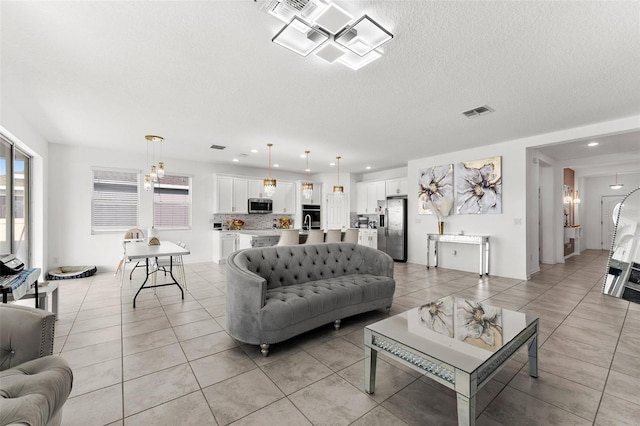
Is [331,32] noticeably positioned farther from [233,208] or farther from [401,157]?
[233,208]

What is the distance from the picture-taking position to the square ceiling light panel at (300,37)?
2.13 m

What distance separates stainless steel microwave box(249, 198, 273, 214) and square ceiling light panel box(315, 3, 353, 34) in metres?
6.27

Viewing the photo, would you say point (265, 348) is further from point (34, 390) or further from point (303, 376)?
point (34, 390)

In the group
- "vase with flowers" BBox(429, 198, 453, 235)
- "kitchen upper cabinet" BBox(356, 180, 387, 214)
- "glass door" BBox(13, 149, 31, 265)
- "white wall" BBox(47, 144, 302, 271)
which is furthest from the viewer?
"kitchen upper cabinet" BBox(356, 180, 387, 214)

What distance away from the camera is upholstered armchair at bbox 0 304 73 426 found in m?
1.12

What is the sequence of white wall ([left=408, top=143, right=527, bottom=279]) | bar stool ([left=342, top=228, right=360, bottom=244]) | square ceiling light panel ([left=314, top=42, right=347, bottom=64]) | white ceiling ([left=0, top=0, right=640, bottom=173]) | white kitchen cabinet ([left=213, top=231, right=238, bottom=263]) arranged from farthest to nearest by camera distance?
white kitchen cabinet ([left=213, top=231, right=238, bottom=263]) → bar stool ([left=342, top=228, right=360, bottom=244]) → white wall ([left=408, top=143, right=527, bottom=279]) → square ceiling light panel ([left=314, top=42, right=347, bottom=64]) → white ceiling ([left=0, top=0, right=640, bottom=173])

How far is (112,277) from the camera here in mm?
5598

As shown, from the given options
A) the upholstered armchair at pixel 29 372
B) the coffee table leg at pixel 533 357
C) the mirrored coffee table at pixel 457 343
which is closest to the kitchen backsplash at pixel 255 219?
the upholstered armchair at pixel 29 372

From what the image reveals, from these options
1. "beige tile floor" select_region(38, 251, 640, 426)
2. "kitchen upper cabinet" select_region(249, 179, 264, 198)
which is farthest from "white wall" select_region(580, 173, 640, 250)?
"kitchen upper cabinet" select_region(249, 179, 264, 198)

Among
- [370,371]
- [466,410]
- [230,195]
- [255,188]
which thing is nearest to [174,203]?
[230,195]

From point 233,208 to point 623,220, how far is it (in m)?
7.34

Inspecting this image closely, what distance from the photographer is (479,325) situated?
6.80 feet

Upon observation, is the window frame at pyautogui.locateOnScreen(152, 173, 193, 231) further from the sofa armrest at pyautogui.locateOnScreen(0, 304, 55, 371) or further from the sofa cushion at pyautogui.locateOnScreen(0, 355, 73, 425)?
the sofa cushion at pyautogui.locateOnScreen(0, 355, 73, 425)

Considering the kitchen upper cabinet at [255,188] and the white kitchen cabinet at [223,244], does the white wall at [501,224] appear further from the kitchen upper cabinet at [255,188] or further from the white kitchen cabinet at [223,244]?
the white kitchen cabinet at [223,244]
